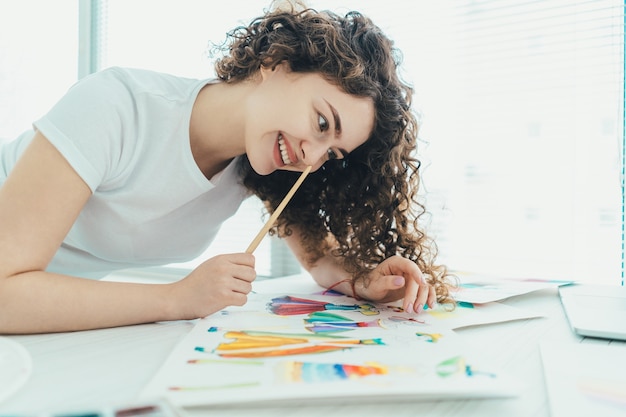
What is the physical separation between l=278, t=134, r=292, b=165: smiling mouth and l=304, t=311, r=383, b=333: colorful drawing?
0.83 feet

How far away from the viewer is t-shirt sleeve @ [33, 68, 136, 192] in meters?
0.63

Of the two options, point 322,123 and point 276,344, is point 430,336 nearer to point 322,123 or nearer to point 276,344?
point 276,344

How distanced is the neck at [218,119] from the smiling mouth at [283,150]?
9 cm

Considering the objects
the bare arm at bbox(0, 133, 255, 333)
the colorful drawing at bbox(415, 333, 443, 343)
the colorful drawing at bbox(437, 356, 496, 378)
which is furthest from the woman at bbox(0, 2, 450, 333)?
the colorful drawing at bbox(437, 356, 496, 378)

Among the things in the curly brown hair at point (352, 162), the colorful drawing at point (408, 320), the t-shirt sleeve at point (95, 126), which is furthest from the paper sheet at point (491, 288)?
the t-shirt sleeve at point (95, 126)

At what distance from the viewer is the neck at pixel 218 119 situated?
0.84 m

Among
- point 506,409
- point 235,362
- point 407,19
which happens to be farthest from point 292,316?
point 407,19

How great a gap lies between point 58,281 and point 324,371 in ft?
1.11

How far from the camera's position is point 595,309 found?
2.49 feet

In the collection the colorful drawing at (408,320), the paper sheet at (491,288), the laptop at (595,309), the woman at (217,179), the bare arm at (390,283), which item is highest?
the woman at (217,179)

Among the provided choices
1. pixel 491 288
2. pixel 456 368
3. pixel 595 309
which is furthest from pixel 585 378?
pixel 491 288

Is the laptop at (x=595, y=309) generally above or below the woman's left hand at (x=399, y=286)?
below

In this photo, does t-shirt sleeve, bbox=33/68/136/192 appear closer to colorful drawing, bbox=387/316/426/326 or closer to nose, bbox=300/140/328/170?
nose, bbox=300/140/328/170

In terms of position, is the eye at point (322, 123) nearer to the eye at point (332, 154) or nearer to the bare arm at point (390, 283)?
the eye at point (332, 154)
